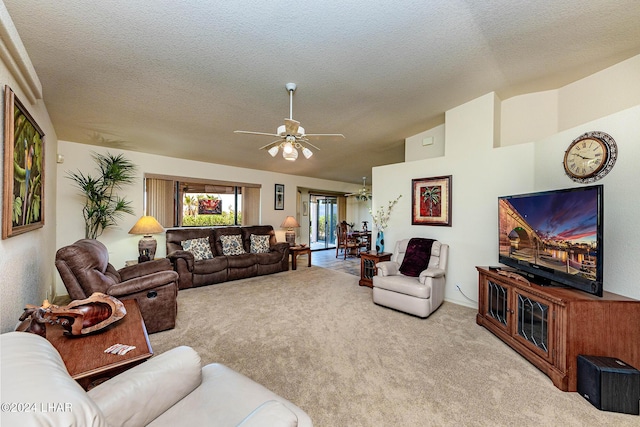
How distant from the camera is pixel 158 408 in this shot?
1.09 m

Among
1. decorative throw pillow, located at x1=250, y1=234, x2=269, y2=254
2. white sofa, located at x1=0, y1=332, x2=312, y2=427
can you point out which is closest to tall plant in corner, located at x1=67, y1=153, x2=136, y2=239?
decorative throw pillow, located at x1=250, y1=234, x2=269, y2=254

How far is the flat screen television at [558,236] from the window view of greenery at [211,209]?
523 cm

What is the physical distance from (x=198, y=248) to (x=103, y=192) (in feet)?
5.55

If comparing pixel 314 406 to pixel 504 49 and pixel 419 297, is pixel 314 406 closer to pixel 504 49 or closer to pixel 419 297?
pixel 419 297

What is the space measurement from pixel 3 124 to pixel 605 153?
4448 mm

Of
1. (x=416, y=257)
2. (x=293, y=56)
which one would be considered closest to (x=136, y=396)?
(x=293, y=56)

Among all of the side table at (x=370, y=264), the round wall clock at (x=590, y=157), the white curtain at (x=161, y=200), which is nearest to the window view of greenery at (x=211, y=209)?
the white curtain at (x=161, y=200)

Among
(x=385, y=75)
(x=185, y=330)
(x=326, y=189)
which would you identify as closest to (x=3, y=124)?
(x=185, y=330)

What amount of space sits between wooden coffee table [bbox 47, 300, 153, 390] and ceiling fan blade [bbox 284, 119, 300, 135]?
2014 mm

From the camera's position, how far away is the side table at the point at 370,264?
4211 mm

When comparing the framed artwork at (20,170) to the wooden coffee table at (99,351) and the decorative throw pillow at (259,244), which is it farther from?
the decorative throw pillow at (259,244)

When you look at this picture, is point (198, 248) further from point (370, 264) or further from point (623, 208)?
point (623, 208)

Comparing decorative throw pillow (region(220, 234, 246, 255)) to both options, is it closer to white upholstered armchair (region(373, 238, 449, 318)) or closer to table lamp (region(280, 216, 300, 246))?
table lamp (region(280, 216, 300, 246))

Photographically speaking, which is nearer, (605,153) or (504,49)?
(605,153)
